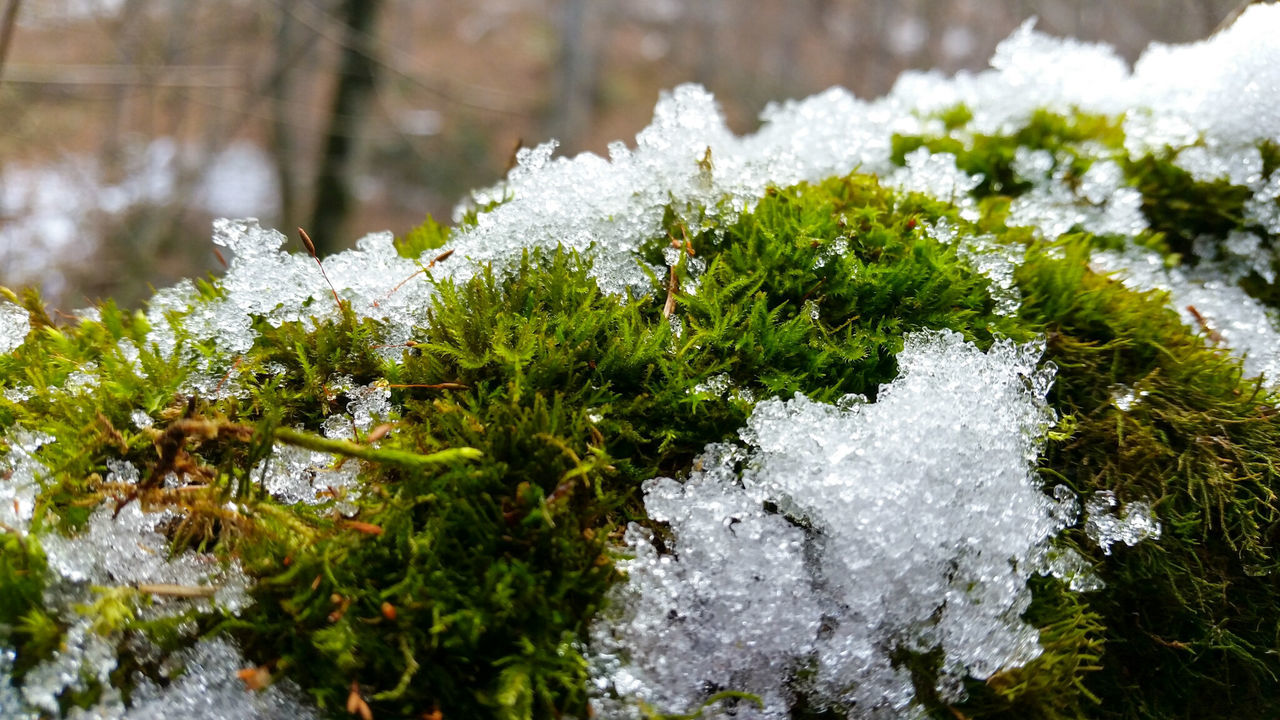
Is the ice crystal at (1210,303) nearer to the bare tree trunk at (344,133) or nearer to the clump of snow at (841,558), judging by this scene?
the clump of snow at (841,558)

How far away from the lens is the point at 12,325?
1655mm

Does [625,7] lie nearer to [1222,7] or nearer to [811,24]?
[811,24]

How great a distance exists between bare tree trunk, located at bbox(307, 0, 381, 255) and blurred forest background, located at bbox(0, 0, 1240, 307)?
0.07 ft

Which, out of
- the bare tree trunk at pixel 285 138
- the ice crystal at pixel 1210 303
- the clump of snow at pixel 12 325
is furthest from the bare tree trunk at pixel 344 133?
the ice crystal at pixel 1210 303

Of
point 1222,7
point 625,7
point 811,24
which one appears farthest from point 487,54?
point 1222,7

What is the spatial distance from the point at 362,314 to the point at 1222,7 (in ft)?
22.5

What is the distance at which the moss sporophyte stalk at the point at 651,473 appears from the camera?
1166 mm

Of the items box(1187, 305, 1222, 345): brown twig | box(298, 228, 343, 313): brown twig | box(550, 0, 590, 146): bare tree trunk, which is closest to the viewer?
box(298, 228, 343, 313): brown twig

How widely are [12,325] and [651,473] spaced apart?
5.21ft

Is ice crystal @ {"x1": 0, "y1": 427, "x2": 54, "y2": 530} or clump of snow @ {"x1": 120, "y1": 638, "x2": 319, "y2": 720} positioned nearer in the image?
clump of snow @ {"x1": 120, "y1": 638, "x2": 319, "y2": 720}

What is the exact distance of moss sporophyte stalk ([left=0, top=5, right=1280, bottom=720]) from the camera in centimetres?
117

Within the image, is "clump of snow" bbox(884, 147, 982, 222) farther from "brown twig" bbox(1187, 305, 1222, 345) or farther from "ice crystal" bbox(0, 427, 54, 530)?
"ice crystal" bbox(0, 427, 54, 530)

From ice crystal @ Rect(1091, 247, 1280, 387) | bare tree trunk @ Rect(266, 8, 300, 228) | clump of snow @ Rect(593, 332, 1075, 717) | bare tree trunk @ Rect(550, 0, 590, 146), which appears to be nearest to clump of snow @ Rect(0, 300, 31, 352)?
clump of snow @ Rect(593, 332, 1075, 717)

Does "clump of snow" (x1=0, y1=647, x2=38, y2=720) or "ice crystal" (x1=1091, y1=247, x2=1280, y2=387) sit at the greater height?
"ice crystal" (x1=1091, y1=247, x2=1280, y2=387)
